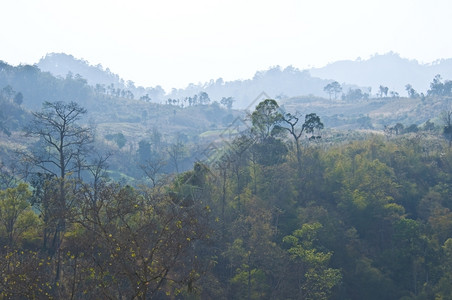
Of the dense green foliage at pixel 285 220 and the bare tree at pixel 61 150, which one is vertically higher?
the bare tree at pixel 61 150

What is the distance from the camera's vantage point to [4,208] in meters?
25.0

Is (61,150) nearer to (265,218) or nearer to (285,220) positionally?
(265,218)

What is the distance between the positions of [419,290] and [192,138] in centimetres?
9552

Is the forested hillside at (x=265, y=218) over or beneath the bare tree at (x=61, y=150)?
beneath

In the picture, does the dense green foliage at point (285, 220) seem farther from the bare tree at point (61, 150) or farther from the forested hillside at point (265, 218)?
the bare tree at point (61, 150)

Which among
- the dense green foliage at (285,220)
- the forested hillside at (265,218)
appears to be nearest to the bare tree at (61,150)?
the forested hillside at (265,218)

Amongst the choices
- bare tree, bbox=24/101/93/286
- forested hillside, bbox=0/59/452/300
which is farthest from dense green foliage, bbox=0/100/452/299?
bare tree, bbox=24/101/93/286

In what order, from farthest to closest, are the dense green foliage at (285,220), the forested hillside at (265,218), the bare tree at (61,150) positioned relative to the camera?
the dense green foliage at (285,220) → the bare tree at (61,150) → the forested hillside at (265,218)

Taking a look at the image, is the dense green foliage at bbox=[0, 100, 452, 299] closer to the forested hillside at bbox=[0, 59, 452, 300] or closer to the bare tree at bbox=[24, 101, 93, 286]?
the forested hillside at bbox=[0, 59, 452, 300]

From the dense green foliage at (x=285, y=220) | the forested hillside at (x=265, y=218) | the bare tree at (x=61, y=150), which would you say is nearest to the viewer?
the forested hillside at (x=265, y=218)

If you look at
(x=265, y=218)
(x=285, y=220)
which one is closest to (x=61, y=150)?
(x=265, y=218)

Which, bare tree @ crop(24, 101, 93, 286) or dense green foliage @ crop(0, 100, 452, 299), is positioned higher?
bare tree @ crop(24, 101, 93, 286)

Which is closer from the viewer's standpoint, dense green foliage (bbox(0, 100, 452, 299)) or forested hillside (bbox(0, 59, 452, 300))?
forested hillside (bbox(0, 59, 452, 300))

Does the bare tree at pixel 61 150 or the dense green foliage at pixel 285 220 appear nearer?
the bare tree at pixel 61 150
